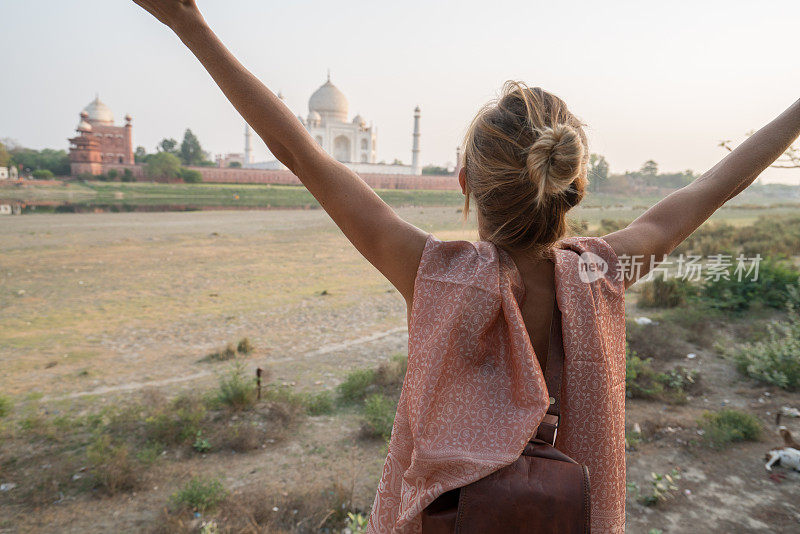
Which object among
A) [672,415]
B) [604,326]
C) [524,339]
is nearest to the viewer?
[524,339]

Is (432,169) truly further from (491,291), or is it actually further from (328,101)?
(491,291)

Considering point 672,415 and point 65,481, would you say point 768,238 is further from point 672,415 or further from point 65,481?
point 65,481

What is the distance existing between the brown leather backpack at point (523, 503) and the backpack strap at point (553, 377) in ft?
0.20

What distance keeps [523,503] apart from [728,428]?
3.20m

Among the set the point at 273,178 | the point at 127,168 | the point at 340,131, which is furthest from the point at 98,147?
the point at 340,131

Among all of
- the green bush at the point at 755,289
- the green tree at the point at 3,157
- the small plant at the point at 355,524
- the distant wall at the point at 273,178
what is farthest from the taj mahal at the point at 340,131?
the small plant at the point at 355,524

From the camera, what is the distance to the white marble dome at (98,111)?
119ft

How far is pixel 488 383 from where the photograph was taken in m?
0.86

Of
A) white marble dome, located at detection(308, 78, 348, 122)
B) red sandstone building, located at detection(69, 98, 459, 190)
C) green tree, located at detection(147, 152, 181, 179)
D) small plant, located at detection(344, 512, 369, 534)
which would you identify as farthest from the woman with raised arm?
white marble dome, located at detection(308, 78, 348, 122)

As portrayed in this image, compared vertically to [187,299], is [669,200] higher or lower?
higher

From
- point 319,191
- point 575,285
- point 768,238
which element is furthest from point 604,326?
point 768,238

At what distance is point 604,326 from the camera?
3.17 ft

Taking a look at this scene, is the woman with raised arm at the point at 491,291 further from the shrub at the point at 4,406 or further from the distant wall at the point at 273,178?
the distant wall at the point at 273,178

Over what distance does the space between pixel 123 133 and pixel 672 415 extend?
33.8 meters
